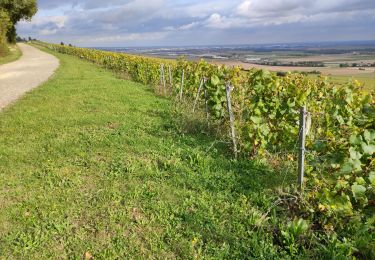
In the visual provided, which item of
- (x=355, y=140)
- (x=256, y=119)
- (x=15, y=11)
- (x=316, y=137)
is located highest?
(x=15, y=11)

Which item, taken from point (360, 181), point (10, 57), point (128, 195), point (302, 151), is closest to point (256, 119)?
point (302, 151)

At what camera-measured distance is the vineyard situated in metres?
3.85

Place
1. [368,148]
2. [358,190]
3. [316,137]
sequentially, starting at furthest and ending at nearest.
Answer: [316,137], [358,190], [368,148]

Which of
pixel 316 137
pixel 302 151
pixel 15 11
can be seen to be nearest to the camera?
pixel 302 151

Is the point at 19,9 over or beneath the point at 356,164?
over

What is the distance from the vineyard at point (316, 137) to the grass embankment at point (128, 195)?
1.66ft

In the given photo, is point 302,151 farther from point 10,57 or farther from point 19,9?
point 19,9

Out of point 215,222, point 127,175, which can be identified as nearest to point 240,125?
point 127,175

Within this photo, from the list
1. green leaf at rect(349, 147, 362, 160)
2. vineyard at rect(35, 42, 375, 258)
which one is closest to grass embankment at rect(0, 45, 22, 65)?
vineyard at rect(35, 42, 375, 258)

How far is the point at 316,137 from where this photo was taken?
562 centimetres

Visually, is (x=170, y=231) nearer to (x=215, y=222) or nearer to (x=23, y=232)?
(x=215, y=222)

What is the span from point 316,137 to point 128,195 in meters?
2.97

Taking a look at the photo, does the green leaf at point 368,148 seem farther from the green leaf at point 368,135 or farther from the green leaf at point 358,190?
the green leaf at point 358,190

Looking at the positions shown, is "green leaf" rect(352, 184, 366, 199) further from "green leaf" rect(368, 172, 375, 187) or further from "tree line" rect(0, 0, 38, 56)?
"tree line" rect(0, 0, 38, 56)
